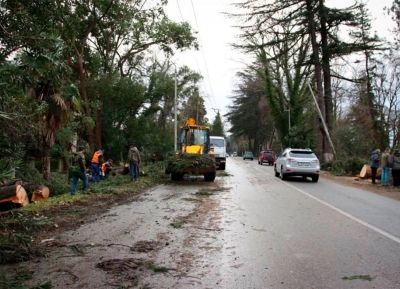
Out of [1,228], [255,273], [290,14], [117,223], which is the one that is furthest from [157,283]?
[290,14]

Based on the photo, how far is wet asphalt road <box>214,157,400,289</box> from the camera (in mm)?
4793

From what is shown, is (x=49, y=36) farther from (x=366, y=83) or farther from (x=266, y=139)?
(x=266, y=139)

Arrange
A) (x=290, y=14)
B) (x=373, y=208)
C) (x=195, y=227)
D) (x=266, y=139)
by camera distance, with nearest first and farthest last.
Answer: (x=195, y=227)
(x=373, y=208)
(x=290, y=14)
(x=266, y=139)

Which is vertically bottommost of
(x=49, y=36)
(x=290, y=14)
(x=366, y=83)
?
(x=49, y=36)

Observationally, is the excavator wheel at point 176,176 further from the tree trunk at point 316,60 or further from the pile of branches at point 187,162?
the tree trunk at point 316,60

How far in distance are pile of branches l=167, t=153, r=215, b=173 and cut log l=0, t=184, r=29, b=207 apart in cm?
693

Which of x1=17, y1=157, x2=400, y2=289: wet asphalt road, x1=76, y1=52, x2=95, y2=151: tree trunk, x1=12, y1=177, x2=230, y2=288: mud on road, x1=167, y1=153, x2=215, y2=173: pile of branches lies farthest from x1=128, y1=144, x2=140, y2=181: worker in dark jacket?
x1=12, y1=177, x2=230, y2=288: mud on road

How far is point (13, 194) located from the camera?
36.5 ft

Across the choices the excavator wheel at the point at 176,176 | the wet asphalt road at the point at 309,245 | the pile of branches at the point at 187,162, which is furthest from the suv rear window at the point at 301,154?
the wet asphalt road at the point at 309,245

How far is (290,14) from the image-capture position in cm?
3209

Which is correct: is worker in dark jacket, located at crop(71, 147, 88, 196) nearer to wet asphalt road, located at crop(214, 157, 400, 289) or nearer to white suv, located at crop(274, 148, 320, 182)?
wet asphalt road, located at crop(214, 157, 400, 289)

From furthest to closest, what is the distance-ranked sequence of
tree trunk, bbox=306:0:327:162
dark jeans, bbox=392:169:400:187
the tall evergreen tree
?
1. the tall evergreen tree
2. tree trunk, bbox=306:0:327:162
3. dark jeans, bbox=392:169:400:187

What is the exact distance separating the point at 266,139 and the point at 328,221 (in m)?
73.1

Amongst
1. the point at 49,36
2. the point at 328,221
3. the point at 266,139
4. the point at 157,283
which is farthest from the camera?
the point at 266,139
